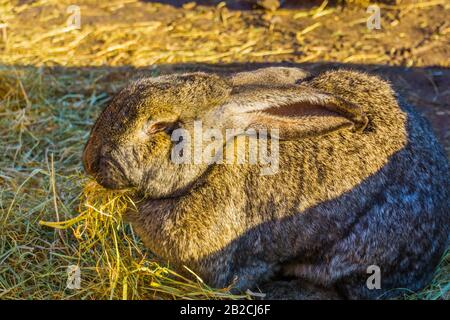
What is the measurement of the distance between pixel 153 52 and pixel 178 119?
3.98 meters

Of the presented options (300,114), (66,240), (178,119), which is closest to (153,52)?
(66,240)

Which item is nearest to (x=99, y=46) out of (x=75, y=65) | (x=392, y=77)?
(x=75, y=65)

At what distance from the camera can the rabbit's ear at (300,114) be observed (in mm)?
5098

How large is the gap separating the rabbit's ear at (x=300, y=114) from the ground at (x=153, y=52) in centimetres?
196

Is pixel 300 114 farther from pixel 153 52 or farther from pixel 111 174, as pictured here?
pixel 153 52

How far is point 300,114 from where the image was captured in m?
5.21

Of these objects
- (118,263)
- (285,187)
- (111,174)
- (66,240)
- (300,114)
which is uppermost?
Result: (300,114)

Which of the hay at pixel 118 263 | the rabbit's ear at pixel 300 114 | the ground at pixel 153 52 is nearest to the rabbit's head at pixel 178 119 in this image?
the rabbit's ear at pixel 300 114

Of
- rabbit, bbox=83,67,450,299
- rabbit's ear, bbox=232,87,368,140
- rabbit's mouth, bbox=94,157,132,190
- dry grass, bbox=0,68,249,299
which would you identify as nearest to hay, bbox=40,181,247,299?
dry grass, bbox=0,68,249,299

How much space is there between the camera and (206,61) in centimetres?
880

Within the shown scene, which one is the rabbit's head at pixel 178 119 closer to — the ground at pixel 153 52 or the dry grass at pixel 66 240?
the dry grass at pixel 66 240
